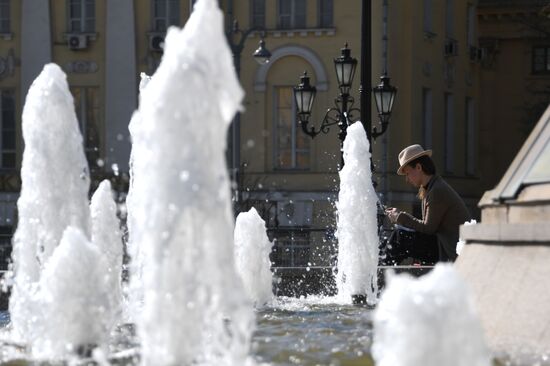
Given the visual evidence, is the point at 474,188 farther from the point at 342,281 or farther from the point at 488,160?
the point at 342,281

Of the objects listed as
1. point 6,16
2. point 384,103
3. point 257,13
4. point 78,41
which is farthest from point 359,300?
point 6,16

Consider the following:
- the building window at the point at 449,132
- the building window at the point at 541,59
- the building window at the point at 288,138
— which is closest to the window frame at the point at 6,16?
the building window at the point at 288,138

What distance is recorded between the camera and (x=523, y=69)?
50.6 meters

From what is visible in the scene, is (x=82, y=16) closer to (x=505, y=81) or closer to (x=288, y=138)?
(x=288, y=138)

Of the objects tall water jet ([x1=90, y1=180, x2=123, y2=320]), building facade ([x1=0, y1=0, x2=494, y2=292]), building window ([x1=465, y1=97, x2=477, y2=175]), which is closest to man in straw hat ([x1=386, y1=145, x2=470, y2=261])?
tall water jet ([x1=90, y1=180, x2=123, y2=320])

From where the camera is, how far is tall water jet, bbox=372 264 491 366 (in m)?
5.75

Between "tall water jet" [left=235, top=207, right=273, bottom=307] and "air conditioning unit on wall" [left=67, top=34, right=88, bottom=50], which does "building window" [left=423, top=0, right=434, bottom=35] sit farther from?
"tall water jet" [left=235, top=207, right=273, bottom=307]

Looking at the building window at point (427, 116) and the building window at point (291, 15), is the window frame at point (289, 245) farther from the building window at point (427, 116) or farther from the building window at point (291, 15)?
the building window at point (427, 116)

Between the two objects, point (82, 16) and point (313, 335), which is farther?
point (82, 16)

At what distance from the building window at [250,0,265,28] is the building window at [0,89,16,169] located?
21.3 ft

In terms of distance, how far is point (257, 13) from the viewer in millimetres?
42094

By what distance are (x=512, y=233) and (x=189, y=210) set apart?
177cm

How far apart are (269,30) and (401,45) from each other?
10.8 feet

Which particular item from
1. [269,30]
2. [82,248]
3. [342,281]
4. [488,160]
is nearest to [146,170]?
[82,248]
